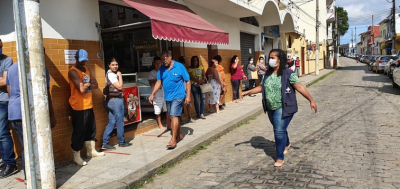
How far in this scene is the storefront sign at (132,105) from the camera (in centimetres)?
631

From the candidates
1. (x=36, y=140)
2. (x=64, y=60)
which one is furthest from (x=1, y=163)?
(x=64, y=60)

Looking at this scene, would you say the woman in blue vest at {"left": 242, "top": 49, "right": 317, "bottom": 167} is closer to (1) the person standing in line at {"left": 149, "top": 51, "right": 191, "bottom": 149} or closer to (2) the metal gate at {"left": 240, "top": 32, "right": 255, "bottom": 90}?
(1) the person standing in line at {"left": 149, "top": 51, "right": 191, "bottom": 149}

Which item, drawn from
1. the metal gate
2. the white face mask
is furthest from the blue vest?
the metal gate

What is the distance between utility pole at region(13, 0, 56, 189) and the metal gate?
1029 cm

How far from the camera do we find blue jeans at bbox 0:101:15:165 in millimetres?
4195

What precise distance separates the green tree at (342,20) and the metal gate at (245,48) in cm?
5554

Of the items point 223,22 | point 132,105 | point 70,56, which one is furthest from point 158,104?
point 223,22

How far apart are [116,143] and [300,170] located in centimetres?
355

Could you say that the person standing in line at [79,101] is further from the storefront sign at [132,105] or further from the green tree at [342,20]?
the green tree at [342,20]

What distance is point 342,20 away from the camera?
211 feet

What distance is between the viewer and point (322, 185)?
379 centimetres

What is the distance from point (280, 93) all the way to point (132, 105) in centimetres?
329

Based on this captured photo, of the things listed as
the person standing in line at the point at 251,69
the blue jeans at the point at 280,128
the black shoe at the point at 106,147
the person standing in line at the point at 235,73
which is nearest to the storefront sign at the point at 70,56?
the black shoe at the point at 106,147

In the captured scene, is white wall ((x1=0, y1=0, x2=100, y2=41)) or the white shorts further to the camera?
the white shorts
